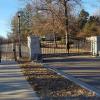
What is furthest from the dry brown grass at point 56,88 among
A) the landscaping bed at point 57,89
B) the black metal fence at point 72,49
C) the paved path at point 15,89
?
the black metal fence at point 72,49

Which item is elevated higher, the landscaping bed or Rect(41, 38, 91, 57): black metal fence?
Rect(41, 38, 91, 57): black metal fence

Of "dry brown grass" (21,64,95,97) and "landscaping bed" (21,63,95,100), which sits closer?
"landscaping bed" (21,63,95,100)

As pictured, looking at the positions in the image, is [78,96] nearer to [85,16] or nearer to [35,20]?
[35,20]

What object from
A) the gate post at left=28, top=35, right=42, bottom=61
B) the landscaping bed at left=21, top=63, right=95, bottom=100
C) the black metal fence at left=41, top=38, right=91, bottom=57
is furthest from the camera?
the black metal fence at left=41, top=38, right=91, bottom=57

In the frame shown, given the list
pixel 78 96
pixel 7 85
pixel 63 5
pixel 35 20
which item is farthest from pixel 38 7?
pixel 78 96

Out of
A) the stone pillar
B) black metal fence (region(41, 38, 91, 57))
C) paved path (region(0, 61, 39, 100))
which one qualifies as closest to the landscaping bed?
paved path (region(0, 61, 39, 100))

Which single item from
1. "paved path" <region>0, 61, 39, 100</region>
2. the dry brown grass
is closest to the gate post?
"paved path" <region>0, 61, 39, 100</region>

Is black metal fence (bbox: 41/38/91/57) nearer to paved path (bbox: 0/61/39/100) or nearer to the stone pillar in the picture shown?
the stone pillar

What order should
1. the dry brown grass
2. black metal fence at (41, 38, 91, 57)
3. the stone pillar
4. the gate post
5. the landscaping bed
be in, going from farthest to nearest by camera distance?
black metal fence at (41, 38, 91, 57) → the stone pillar → the gate post → the dry brown grass → the landscaping bed

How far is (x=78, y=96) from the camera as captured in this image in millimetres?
11062

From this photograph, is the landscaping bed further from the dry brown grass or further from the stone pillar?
the stone pillar

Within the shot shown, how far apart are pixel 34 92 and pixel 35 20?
1599 inches

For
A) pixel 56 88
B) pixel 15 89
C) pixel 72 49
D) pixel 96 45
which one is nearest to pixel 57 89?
pixel 56 88

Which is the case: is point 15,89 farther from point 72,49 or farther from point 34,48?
point 72,49
